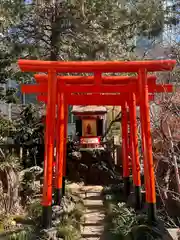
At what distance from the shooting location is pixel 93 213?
7863 millimetres

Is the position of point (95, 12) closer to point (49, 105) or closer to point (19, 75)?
point (19, 75)

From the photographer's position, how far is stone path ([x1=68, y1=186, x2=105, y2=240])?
6.53 metres

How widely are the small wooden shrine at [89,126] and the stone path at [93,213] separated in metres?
1.42

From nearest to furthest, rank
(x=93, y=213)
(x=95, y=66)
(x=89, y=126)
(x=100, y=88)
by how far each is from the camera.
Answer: (x=95, y=66), (x=100, y=88), (x=93, y=213), (x=89, y=126)

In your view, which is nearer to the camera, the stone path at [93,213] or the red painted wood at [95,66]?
the red painted wood at [95,66]

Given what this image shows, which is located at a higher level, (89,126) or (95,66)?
(95,66)

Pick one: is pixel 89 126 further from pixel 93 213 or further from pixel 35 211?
pixel 35 211

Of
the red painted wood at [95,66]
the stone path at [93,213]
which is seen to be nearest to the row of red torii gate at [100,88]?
the red painted wood at [95,66]

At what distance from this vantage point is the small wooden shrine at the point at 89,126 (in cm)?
915

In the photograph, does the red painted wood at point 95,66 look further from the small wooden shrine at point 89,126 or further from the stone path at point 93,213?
the small wooden shrine at point 89,126

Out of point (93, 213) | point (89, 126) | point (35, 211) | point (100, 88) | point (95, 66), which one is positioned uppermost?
point (95, 66)

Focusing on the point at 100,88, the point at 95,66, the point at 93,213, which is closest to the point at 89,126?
the point at 93,213

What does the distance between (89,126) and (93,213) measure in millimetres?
2470

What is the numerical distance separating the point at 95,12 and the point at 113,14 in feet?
1.80
